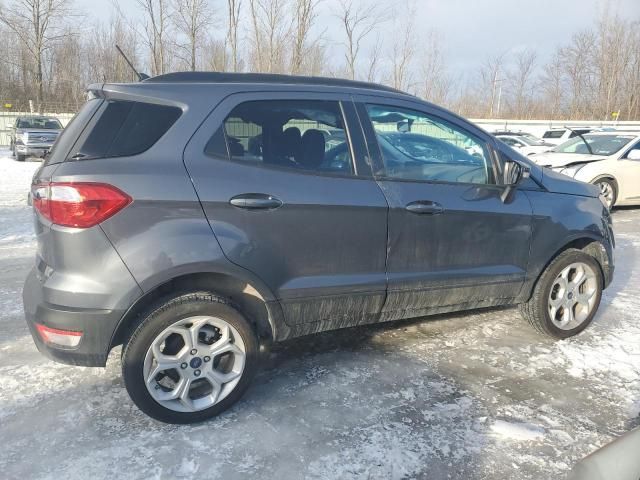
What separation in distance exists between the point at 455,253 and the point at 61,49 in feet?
143

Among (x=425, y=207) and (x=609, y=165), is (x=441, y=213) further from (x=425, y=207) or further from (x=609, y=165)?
(x=609, y=165)

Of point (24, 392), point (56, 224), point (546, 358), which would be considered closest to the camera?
point (56, 224)

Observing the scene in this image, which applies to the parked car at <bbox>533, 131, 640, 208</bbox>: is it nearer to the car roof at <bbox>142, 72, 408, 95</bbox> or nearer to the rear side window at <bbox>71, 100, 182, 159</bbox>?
the car roof at <bbox>142, 72, 408, 95</bbox>

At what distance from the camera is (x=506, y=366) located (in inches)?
137

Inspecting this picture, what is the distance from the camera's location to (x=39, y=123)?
827 inches

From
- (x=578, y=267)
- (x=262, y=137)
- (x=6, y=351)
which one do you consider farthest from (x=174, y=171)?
(x=578, y=267)

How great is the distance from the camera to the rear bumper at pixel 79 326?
246cm

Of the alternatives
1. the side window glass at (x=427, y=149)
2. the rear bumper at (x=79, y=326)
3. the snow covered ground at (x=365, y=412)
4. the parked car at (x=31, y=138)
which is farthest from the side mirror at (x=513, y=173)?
the parked car at (x=31, y=138)

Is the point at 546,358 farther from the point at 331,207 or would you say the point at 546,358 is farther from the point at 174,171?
the point at 174,171

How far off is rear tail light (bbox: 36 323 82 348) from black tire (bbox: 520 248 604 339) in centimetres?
317

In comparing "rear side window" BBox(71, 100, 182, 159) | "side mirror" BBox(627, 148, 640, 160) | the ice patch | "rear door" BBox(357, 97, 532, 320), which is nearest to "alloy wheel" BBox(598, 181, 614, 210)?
"side mirror" BBox(627, 148, 640, 160)

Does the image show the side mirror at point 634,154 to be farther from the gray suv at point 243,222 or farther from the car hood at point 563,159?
the gray suv at point 243,222

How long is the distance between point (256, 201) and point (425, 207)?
1121mm

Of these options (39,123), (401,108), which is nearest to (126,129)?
(401,108)
